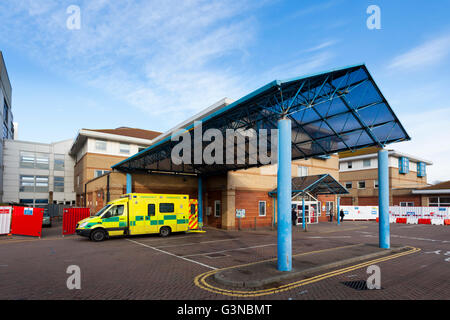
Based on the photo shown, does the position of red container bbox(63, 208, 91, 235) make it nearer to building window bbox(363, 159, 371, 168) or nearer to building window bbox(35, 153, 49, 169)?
building window bbox(35, 153, 49, 169)

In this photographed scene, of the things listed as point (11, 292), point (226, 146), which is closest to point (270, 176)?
point (226, 146)

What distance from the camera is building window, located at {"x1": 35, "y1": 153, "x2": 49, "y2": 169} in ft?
143

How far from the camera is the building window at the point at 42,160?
43.5m

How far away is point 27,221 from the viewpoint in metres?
18.1

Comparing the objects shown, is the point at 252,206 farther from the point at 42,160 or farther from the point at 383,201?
the point at 42,160

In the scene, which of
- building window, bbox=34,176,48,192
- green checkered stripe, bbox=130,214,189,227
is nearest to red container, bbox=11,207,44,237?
green checkered stripe, bbox=130,214,189,227

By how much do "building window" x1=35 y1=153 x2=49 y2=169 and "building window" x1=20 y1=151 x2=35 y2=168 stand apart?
0.64m

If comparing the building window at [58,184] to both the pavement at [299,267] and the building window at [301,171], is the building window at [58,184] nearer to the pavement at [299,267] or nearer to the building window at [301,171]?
the building window at [301,171]

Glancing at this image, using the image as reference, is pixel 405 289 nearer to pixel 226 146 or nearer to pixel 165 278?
pixel 165 278

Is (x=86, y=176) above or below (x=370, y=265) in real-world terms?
above

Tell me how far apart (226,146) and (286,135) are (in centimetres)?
847

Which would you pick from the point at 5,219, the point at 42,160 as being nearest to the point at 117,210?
the point at 5,219

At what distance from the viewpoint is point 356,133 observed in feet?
43.9

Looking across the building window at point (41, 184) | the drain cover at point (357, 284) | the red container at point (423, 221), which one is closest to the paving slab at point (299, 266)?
the drain cover at point (357, 284)
